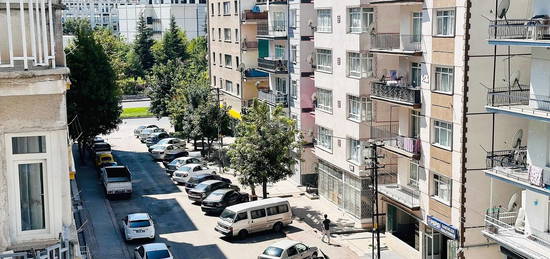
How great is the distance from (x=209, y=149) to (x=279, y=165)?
17.7 m

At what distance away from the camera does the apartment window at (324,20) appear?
123ft

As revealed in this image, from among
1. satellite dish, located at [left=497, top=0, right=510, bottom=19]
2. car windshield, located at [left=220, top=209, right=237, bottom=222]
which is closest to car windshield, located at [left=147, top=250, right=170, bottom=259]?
car windshield, located at [left=220, top=209, right=237, bottom=222]

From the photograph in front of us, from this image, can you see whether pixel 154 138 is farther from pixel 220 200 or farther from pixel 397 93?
pixel 397 93

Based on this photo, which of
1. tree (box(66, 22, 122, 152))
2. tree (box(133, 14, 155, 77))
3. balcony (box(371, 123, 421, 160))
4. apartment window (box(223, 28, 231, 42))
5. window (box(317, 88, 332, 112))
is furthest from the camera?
tree (box(133, 14, 155, 77))

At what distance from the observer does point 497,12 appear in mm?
24875

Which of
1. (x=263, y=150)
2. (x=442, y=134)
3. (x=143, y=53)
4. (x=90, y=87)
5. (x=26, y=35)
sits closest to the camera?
(x=26, y=35)

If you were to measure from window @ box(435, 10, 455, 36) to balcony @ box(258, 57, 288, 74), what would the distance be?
62.5ft

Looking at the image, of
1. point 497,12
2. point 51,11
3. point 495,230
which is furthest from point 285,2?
point 51,11

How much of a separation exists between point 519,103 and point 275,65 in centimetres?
2403

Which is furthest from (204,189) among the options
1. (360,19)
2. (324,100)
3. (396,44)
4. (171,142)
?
(396,44)

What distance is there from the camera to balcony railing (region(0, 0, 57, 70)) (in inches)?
320

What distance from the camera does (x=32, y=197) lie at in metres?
8.66

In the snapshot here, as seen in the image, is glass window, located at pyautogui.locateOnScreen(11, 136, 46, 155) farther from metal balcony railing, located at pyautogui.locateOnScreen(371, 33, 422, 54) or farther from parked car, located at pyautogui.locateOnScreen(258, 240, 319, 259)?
metal balcony railing, located at pyautogui.locateOnScreen(371, 33, 422, 54)

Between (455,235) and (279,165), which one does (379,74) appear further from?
(455,235)
